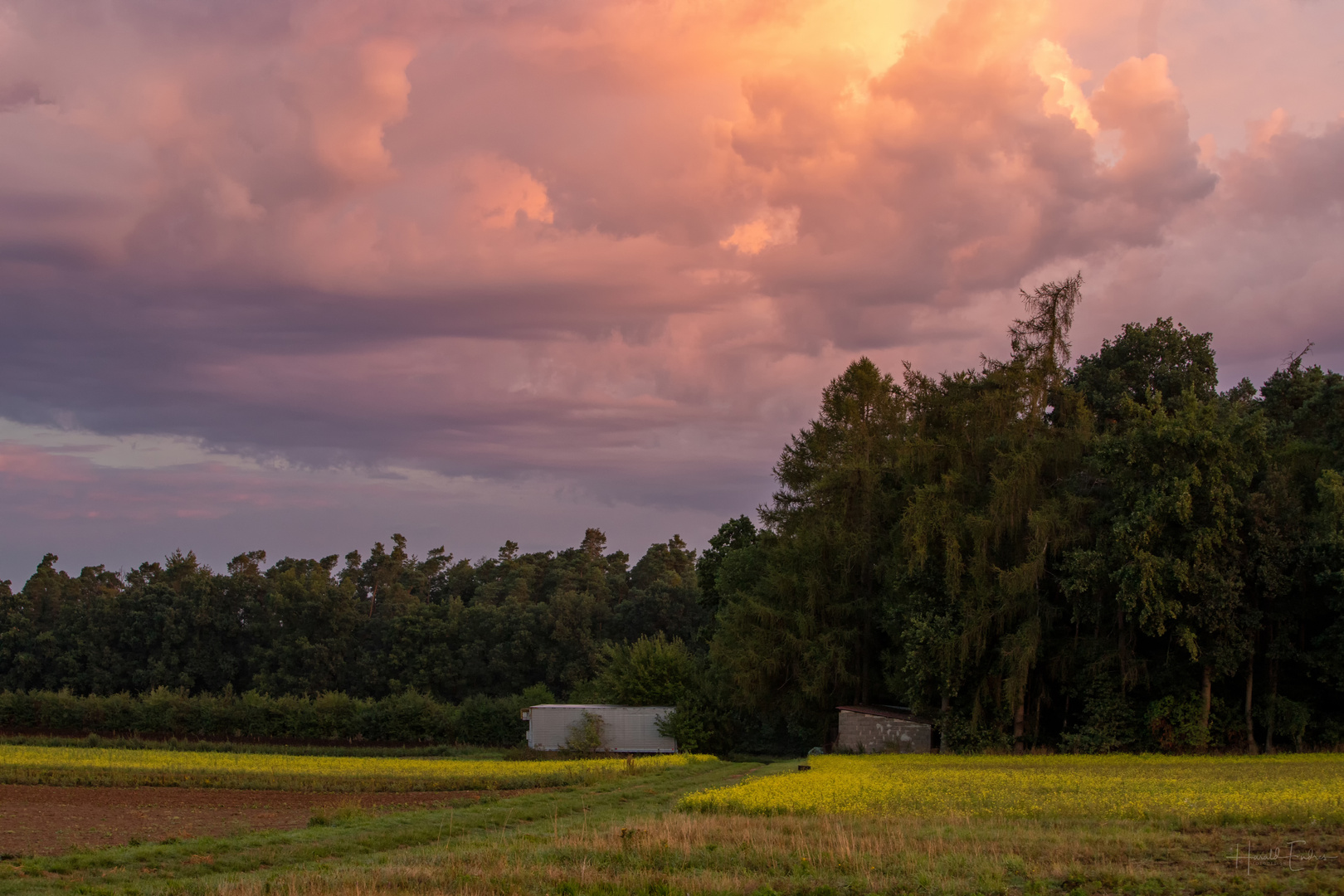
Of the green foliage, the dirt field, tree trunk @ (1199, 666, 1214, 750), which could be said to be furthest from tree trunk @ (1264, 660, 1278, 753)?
the green foliage

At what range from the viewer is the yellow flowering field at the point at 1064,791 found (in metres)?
20.8

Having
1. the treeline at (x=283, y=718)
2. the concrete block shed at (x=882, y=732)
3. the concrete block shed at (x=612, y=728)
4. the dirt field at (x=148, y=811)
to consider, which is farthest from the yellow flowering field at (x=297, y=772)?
the treeline at (x=283, y=718)

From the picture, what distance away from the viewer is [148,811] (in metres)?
28.0

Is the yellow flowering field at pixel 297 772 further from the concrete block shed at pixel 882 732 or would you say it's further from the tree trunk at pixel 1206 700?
the tree trunk at pixel 1206 700

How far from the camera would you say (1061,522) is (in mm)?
43938

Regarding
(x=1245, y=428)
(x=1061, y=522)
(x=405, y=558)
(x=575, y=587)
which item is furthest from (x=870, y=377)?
(x=405, y=558)

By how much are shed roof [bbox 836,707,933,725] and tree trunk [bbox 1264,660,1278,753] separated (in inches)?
523

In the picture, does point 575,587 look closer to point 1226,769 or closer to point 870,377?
point 870,377

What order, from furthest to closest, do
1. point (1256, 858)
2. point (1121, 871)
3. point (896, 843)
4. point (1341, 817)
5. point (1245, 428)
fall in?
point (1245, 428) → point (1341, 817) → point (896, 843) → point (1256, 858) → point (1121, 871)

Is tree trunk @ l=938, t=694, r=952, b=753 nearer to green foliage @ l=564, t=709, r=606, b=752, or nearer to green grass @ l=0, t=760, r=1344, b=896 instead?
green foliage @ l=564, t=709, r=606, b=752

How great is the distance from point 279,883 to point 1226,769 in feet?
93.8

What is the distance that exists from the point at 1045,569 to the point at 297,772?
31440mm

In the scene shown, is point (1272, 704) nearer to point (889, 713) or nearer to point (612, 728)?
point (889, 713)

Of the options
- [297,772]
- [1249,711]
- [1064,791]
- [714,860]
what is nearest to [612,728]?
[297,772]
